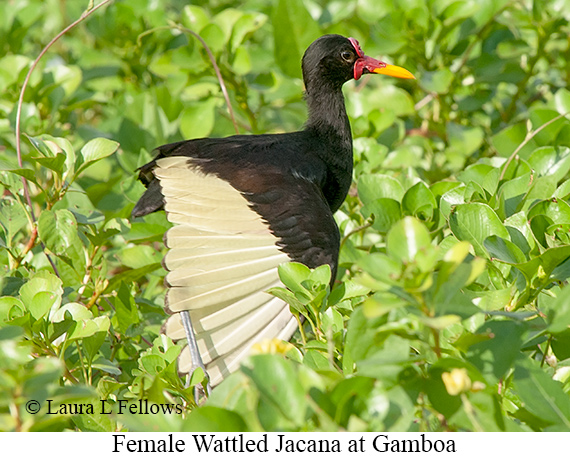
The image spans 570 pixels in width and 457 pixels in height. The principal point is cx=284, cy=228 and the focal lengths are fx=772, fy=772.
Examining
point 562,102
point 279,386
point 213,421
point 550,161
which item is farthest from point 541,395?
point 562,102

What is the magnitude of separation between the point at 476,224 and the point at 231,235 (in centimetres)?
92

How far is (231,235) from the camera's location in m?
2.73

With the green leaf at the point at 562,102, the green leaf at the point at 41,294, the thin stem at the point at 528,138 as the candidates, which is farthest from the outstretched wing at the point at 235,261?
the green leaf at the point at 562,102

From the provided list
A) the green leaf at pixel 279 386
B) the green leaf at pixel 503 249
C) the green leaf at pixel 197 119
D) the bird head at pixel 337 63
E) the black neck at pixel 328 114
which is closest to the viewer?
the green leaf at pixel 279 386

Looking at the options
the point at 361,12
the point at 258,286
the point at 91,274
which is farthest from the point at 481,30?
the point at 91,274

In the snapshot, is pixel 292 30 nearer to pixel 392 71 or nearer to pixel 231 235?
pixel 392 71

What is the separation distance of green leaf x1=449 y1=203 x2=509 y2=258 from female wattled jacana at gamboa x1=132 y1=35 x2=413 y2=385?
21.5 inches

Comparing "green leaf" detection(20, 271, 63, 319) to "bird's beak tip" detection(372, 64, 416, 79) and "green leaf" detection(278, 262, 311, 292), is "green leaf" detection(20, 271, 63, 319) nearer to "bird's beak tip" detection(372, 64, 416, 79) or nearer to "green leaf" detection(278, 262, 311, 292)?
"green leaf" detection(278, 262, 311, 292)

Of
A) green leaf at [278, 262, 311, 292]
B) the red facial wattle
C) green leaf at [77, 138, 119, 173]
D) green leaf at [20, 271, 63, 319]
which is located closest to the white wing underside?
green leaf at [77, 138, 119, 173]

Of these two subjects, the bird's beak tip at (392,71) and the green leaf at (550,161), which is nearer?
the green leaf at (550,161)

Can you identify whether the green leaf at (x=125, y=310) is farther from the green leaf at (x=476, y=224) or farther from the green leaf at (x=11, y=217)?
the green leaf at (x=476, y=224)

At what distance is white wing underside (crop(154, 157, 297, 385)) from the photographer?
262 cm

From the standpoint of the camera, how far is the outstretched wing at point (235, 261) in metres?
2.62

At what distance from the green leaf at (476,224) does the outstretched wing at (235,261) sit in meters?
0.56
